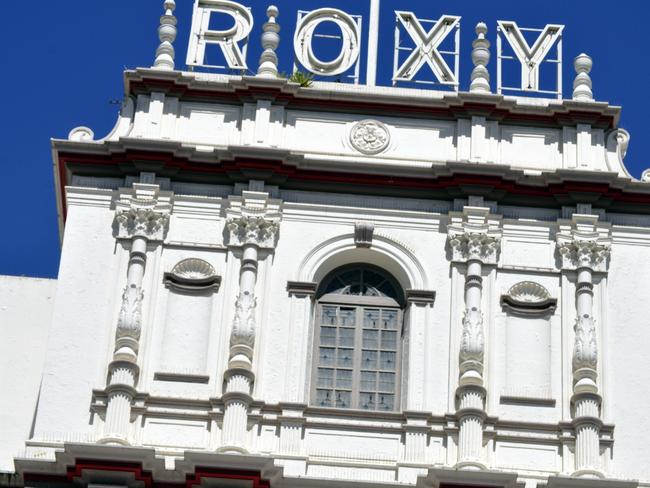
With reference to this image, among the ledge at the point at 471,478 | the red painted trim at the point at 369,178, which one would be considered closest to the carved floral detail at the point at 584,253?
the red painted trim at the point at 369,178

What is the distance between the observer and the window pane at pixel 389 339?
4593 centimetres

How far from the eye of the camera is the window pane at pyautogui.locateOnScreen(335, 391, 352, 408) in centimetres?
4494

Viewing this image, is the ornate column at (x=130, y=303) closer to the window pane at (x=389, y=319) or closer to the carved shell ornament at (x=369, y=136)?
the carved shell ornament at (x=369, y=136)

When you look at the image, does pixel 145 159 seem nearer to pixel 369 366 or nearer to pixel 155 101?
pixel 155 101

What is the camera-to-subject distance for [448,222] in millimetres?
46875

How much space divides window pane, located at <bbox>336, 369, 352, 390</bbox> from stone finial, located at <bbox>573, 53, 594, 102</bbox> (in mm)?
8357

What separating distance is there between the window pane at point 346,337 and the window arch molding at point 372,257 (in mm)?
1211

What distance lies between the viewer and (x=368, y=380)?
45406 millimetres

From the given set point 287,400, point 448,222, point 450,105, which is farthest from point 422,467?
point 450,105

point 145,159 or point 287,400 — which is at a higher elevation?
point 145,159

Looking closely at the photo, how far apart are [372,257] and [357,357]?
2.37 m

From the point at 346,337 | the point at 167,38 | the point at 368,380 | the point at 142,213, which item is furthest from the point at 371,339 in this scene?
the point at 167,38

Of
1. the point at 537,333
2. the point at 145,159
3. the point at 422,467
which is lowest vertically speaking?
the point at 422,467

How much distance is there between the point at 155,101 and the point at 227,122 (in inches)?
65.1
